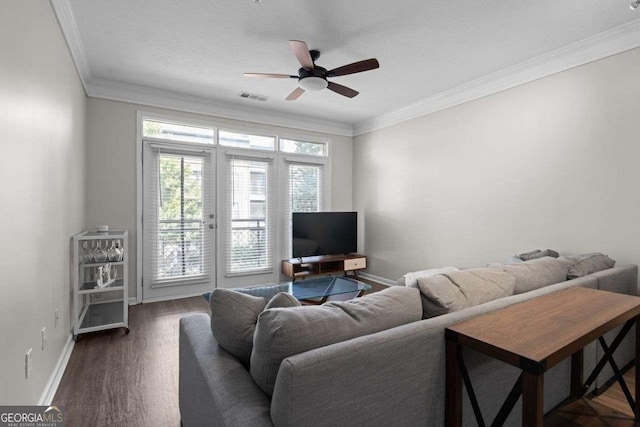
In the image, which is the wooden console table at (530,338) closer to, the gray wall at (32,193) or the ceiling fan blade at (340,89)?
the gray wall at (32,193)

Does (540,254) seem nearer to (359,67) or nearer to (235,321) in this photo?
(359,67)

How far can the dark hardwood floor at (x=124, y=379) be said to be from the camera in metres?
1.86

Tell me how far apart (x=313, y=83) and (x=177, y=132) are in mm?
2266

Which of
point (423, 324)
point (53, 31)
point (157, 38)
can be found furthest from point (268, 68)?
point (423, 324)

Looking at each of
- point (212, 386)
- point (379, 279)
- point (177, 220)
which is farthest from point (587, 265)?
point (177, 220)

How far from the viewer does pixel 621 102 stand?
2598mm

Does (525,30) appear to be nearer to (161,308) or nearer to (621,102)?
(621,102)

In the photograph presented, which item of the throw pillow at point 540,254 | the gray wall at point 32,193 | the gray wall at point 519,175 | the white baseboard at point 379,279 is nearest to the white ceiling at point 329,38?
the gray wall at point 519,175

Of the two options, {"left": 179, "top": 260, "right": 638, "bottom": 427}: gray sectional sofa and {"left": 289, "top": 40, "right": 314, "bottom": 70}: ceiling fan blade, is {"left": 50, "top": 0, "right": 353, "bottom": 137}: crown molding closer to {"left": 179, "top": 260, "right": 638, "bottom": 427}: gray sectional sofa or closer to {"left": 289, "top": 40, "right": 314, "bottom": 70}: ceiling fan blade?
{"left": 289, "top": 40, "right": 314, "bottom": 70}: ceiling fan blade

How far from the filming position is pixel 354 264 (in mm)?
5004

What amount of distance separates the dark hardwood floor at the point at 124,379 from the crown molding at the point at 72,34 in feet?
8.73

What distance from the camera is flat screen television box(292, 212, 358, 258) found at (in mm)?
4762

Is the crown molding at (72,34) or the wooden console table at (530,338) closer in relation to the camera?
the wooden console table at (530,338)

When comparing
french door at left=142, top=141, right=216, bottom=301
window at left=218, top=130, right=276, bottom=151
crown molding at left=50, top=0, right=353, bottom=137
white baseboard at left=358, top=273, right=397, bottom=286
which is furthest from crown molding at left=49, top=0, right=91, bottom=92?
white baseboard at left=358, top=273, right=397, bottom=286
